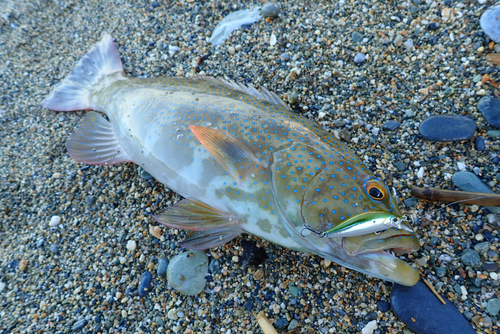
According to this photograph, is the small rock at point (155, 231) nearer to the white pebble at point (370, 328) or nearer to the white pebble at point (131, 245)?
the white pebble at point (131, 245)

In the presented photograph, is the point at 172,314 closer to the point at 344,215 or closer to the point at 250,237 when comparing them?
the point at 250,237

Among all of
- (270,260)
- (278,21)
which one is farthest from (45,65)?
(270,260)

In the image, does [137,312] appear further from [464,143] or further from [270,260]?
[464,143]

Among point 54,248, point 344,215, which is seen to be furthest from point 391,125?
point 54,248

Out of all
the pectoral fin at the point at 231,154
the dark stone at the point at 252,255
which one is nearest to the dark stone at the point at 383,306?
the dark stone at the point at 252,255

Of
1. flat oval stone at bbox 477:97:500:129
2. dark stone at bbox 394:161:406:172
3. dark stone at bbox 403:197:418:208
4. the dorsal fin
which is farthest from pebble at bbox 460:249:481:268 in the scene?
the dorsal fin

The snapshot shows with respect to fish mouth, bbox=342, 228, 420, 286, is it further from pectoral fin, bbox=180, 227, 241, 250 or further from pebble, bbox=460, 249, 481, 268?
pectoral fin, bbox=180, 227, 241, 250
